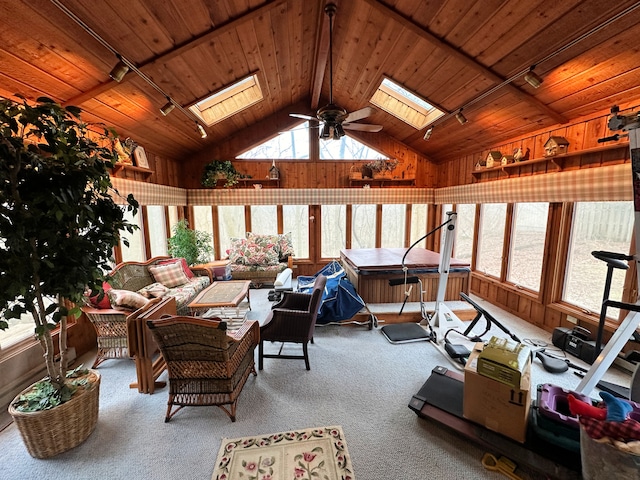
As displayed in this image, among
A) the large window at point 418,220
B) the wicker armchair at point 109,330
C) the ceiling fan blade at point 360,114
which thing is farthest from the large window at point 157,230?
the large window at point 418,220

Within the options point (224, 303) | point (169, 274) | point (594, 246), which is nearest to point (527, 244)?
point (594, 246)

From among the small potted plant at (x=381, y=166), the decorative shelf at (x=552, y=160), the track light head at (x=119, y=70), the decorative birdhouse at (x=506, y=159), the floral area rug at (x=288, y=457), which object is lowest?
the floral area rug at (x=288, y=457)

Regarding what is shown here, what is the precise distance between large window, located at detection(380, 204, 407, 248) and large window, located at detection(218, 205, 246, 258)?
317 centimetres

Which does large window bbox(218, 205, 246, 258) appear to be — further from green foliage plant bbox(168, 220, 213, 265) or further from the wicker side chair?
the wicker side chair

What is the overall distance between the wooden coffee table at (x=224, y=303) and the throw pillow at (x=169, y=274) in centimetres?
57

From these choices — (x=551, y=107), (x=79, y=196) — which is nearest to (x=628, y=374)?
(x=551, y=107)

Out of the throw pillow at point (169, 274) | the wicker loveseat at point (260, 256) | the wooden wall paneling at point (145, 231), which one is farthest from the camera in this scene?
the wicker loveseat at point (260, 256)

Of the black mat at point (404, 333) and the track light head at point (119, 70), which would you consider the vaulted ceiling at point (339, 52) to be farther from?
the black mat at point (404, 333)

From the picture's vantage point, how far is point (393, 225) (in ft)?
20.6

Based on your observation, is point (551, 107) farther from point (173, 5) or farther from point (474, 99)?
point (173, 5)

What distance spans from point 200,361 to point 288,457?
89 cm

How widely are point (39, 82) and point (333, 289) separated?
3.61 m

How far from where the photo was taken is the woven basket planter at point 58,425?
172 cm

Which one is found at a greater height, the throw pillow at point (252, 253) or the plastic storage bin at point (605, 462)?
the throw pillow at point (252, 253)
